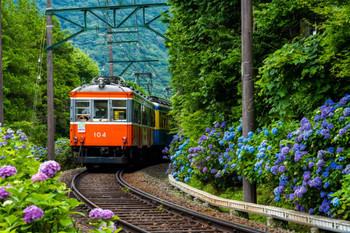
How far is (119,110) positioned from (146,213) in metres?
9.17

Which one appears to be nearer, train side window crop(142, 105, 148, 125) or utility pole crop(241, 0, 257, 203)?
utility pole crop(241, 0, 257, 203)

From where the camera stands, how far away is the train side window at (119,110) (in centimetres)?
1894

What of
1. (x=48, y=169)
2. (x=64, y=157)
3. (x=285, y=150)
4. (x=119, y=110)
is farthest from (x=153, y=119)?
(x=48, y=169)


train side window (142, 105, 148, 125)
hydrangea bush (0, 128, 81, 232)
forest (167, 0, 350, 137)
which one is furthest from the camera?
train side window (142, 105, 148, 125)

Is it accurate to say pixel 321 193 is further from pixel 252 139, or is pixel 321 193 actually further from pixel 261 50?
pixel 261 50

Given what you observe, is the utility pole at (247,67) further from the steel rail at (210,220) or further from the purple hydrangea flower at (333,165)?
the purple hydrangea flower at (333,165)

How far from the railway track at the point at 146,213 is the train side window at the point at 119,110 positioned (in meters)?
3.65

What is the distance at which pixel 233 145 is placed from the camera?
34.8 ft

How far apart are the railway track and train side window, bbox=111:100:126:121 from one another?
365cm

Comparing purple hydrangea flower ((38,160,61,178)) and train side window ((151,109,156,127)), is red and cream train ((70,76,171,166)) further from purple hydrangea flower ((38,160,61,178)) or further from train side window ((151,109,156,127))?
purple hydrangea flower ((38,160,61,178))

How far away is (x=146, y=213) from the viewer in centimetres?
1013

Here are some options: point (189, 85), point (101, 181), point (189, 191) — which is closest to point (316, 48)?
point (189, 191)

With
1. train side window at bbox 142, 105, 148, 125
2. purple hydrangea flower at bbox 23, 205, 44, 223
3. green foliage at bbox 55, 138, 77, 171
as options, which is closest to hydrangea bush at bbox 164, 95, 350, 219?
purple hydrangea flower at bbox 23, 205, 44, 223

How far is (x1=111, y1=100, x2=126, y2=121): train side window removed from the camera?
746 inches
